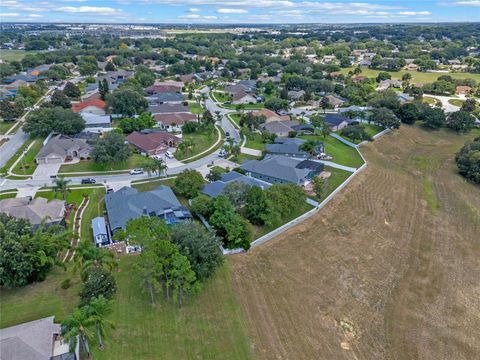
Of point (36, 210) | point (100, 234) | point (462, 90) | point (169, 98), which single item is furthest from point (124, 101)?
point (462, 90)

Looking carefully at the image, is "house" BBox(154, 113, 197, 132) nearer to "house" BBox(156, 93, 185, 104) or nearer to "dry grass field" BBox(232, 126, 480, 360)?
"house" BBox(156, 93, 185, 104)

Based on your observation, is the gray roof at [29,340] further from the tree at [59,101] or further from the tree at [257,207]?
the tree at [59,101]

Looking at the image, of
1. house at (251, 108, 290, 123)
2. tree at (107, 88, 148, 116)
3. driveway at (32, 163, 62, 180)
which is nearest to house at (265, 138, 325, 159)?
house at (251, 108, 290, 123)

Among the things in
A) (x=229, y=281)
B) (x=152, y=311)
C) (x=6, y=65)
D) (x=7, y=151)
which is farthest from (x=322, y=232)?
(x=6, y=65)

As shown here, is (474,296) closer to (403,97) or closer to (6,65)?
(403,97)

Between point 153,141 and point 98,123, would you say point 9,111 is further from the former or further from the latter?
point 153,141

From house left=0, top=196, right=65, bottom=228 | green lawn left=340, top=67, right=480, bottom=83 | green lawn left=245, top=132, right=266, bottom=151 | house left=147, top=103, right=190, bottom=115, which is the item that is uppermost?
house left=0, top=196, right=65, bottom=228

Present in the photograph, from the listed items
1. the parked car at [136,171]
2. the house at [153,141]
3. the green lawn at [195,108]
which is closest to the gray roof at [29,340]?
the parked car at [136,171]
